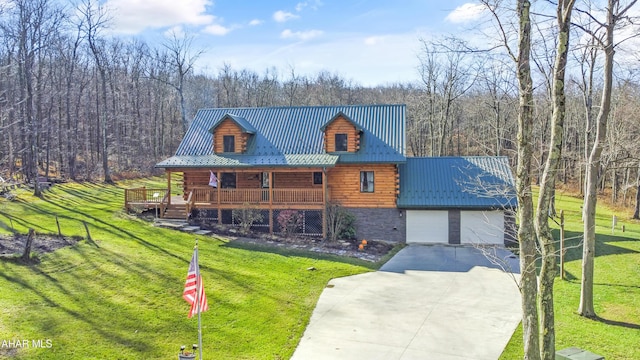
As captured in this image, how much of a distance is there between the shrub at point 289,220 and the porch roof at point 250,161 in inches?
Result: 91.7

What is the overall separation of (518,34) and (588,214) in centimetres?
725

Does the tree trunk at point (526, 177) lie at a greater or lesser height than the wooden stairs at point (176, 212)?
greater

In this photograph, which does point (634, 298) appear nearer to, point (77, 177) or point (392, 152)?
point (392, 152)

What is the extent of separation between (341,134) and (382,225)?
4.98m

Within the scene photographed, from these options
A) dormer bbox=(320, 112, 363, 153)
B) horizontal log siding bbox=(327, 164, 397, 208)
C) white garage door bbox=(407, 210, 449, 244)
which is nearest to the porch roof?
dormer bbox=(320, 112, 363, 153)

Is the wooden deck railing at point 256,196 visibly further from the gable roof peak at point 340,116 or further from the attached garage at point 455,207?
the attached garage at point 455,207

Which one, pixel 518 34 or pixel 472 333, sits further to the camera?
pixel 472 333

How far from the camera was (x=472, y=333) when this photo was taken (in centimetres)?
1057

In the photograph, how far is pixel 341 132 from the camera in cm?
2225

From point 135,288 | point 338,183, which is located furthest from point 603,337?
point 338,183

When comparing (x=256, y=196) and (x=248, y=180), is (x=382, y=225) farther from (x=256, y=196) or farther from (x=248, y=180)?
(x=248, y=180)

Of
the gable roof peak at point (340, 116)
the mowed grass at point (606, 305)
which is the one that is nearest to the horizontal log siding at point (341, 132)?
the gable roof peak at point (340, 116)

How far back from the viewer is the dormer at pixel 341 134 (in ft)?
72.3

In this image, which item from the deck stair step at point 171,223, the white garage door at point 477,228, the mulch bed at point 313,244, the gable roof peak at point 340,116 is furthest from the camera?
the gable roof peak at point 340,116
